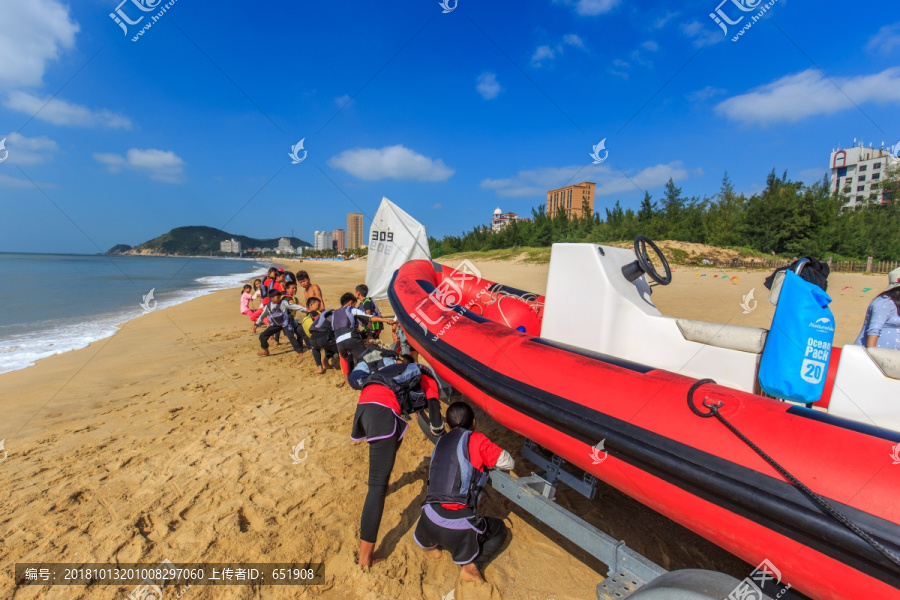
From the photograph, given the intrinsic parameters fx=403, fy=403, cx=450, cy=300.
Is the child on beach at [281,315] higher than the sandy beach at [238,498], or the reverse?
the child on beach at [281,315]

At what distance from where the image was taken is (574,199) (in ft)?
141

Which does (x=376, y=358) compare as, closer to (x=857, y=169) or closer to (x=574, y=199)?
(x=574, y=199)

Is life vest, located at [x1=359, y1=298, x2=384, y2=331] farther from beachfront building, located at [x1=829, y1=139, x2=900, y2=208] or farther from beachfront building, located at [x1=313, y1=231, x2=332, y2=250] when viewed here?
→ beachfront building, located at [x1=313, y1=231, x2=332, y2=250]

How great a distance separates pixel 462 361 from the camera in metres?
2.75

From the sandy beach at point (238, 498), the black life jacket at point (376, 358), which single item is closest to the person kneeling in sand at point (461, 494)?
the sandy beach at point (238, 498)

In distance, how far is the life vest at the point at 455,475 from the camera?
2.13m

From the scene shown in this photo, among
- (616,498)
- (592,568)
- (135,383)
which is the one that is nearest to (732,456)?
(592,568)

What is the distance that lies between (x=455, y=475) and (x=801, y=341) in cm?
189

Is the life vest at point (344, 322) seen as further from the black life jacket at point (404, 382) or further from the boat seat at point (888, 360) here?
the boat seat at point (888, 360)

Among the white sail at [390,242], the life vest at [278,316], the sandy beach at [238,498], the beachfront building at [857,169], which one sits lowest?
the sandy beach at [238,498]

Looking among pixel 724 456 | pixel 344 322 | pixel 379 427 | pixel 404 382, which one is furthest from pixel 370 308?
pixel 724 456

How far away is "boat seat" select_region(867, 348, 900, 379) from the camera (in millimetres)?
1831

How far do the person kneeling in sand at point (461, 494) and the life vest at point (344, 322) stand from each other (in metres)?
2.70

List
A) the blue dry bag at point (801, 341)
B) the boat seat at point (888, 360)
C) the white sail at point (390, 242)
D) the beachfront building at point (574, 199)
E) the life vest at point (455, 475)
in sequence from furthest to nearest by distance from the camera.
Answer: the beachfront building at point (574, 199)
the white sail at point (390, 242)
the life vest at point (455, 475)
the blue dry bag at point (801, 341)
the boat seat at point (888, 360)
